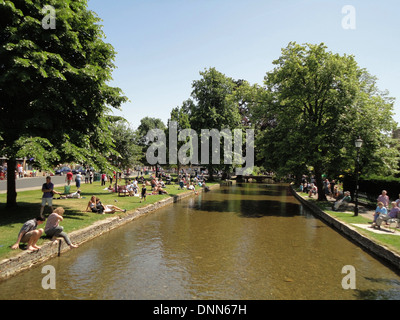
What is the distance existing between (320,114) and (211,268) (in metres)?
18.3

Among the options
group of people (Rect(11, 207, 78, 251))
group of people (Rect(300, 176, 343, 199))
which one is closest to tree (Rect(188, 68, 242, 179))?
group of people (Rect(300, 176, 343, 199))

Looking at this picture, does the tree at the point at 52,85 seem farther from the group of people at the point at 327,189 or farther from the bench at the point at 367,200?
the bench at the point at 367,200

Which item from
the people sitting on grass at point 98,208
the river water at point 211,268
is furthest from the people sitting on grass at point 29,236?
the people sitting on grass at point 98,208

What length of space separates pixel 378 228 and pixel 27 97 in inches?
701

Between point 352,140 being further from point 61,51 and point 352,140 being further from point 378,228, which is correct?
point 61,51

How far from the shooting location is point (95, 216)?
14.1 m

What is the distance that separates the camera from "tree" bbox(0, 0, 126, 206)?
→ 37.1 ft

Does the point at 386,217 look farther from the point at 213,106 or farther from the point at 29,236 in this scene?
the point at 213,106

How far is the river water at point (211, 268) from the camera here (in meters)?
6.71

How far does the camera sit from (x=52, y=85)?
1238 cm

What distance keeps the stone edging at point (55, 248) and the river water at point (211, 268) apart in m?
0.26

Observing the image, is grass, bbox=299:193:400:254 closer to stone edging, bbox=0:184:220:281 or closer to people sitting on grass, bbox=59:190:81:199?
stone edging, bbox=0:184:220:281

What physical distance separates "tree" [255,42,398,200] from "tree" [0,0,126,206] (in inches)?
540
